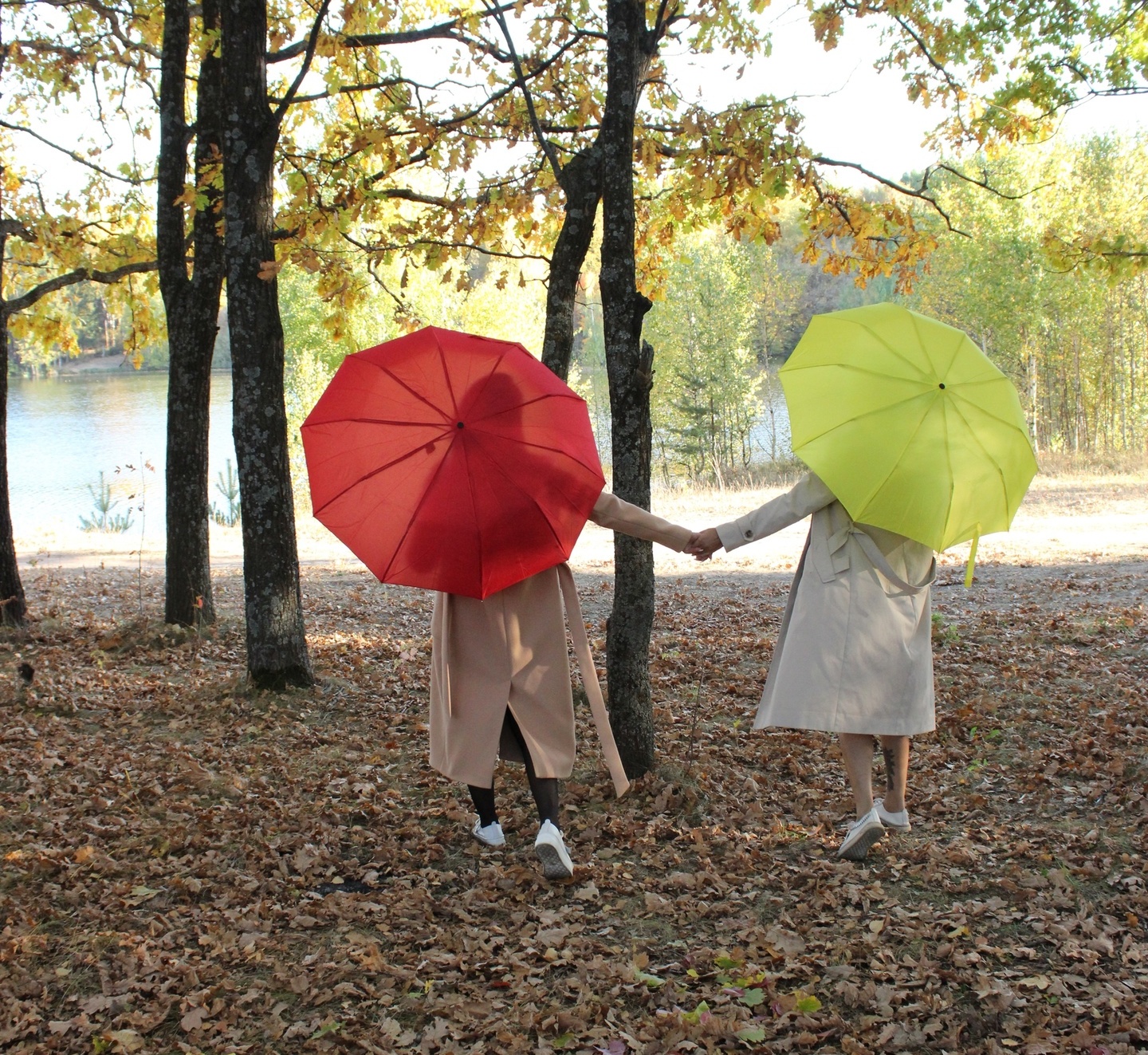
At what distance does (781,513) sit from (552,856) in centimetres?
167

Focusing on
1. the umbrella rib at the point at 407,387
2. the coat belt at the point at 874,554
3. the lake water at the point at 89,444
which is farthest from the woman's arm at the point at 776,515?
the lake water at the point at 89,444

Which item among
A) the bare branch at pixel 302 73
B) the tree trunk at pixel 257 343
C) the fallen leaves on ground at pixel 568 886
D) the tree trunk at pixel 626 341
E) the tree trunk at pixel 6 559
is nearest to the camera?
the fallen leaves on ground at pixel 568 886

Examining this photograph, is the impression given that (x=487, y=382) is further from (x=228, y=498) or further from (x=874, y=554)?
(x=228, y=498)

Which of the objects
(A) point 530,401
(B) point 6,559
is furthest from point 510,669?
(B) point 6,559

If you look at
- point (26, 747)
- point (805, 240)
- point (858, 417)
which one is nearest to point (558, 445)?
point (858, 417)

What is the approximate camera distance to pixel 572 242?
6.43 meters

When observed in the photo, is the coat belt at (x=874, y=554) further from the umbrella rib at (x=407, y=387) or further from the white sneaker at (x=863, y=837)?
the umbrella rib at (x=407, y=387)

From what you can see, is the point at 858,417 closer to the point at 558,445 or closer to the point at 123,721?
the point at 558,445

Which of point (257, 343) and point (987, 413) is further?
point (257, 343)

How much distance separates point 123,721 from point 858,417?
15.8 ft

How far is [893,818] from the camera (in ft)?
13.5

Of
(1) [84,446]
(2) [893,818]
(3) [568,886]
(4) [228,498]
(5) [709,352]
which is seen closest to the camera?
(3) [568,886]

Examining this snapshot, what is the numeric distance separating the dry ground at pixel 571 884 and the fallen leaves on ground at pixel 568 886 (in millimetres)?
14

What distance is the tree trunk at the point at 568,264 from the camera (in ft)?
20.9
